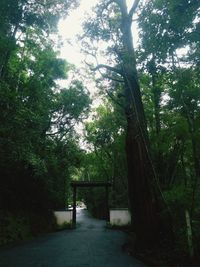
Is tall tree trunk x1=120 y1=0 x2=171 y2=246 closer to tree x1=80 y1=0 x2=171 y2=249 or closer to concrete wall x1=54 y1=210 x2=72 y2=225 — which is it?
tree x1=80 y1=0 x2=171 y2=249

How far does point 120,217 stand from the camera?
693 inches

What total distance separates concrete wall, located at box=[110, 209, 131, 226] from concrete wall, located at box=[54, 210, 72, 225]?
3.03 meters

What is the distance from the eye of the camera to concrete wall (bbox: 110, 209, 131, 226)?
17.5 metres

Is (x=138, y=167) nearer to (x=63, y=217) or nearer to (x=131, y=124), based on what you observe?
(x=131, y=124)

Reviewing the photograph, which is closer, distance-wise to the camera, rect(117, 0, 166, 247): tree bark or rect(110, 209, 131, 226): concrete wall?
rect(117, 0, 166, 247): tree bark

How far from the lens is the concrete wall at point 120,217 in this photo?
17453 mm

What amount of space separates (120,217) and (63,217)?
3.99 meters

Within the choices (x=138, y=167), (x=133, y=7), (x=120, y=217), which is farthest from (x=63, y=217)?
(x=133, y=7)

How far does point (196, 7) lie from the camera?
183 inches

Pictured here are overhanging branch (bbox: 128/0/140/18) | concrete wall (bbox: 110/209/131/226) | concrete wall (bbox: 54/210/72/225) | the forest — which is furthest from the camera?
concrete wall (bbox: 54/210/72/225)

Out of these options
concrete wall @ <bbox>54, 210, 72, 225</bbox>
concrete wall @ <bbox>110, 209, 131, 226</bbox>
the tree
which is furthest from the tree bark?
concrete wall @ <bbox>54, 210, 72, 225</bbox>

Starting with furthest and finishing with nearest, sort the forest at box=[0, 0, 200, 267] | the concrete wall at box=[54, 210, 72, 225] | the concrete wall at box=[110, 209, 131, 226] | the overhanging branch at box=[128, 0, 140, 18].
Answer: the concrete wall at box=[54, 210, 72, 225] → the concrete wall at box=[110, 209, 131, 226] → the overhanging branch at box=[128, 0, 140, 18] → the forest at box=[0, 0, 200, 267]

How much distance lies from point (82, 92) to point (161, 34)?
11.8m

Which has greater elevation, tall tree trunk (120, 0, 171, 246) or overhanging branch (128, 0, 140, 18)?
overhanging branch (128, 0, 140, 18)
